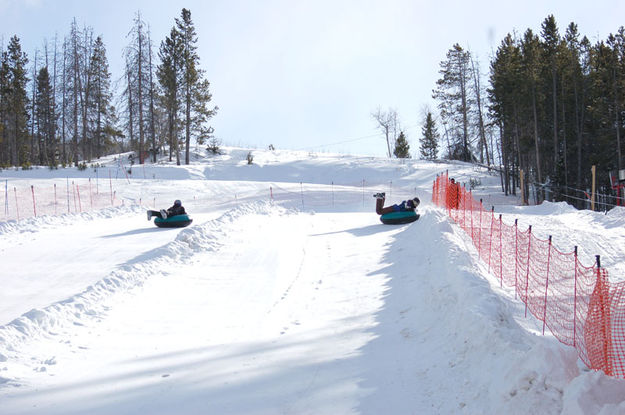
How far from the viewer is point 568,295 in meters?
7.88

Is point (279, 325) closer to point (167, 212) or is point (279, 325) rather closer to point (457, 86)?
point (167, 212)

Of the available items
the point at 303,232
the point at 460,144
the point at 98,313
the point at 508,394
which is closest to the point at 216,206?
the point at 303,232

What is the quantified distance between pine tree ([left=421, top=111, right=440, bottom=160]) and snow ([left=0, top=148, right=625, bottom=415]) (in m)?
45.2

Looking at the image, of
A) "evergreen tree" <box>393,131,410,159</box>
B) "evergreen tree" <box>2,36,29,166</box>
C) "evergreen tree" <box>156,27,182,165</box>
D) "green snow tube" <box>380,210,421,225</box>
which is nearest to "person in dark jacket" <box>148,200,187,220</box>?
"green snow tube" <box>380,210,421,225</box>

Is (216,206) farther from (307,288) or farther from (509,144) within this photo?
(509,144)

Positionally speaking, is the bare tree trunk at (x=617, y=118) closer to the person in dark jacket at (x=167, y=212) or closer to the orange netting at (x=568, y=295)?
the orange netting at (x=568, y=295)

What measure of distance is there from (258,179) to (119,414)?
1397 inches

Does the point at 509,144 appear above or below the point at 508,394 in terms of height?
above

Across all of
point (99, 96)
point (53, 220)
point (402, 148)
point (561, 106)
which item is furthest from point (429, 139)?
point (53, 220)

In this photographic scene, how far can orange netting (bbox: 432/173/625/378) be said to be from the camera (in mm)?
4609

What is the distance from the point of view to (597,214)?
18031mm

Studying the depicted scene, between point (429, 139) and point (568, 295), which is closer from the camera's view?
point (568, 295)

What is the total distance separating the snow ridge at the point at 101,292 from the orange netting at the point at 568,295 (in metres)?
6.94

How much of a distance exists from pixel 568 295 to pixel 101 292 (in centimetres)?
849
